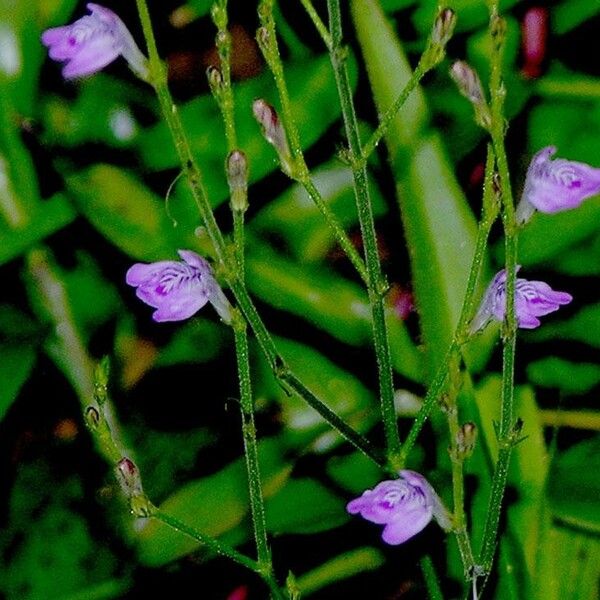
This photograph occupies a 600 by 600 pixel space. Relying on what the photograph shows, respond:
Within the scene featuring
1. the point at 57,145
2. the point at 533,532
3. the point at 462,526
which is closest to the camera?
the point at 462,526

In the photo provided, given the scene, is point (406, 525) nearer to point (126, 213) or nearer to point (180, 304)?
point (180, 304)

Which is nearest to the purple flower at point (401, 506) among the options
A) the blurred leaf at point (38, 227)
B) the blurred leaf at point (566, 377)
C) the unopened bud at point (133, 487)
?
the unopened bud at point (133, 487)

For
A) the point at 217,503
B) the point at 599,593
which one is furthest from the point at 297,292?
the point at 599,593

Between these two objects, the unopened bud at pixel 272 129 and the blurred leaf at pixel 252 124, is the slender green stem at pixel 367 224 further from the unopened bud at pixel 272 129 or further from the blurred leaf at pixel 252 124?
the blurred leaf at pixel 252 124

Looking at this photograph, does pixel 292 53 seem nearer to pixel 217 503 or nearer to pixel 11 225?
pixel 11 225

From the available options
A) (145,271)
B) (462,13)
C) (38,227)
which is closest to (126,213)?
(38,227)
